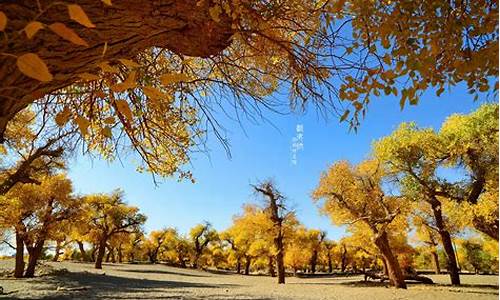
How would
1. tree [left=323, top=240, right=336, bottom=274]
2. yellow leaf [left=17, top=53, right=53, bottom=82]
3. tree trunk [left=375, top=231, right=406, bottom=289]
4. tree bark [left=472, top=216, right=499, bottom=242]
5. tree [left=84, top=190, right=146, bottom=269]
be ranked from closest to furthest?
yellow leaf [left=17, top=53, right=53, bottom=82] < tree bark [left=472, top=216, right=499, bottom=242] < tree trunk [left=375, top=231, right=406, bottom=289] < tree [left=84, top=190, right=146, bottom=269] < tree [left=323, top=240, right=336, bottom=274]

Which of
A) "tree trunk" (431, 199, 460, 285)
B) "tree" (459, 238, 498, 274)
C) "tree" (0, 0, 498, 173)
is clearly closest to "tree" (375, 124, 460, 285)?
"tree trunk" (431, 199, 460, 285)

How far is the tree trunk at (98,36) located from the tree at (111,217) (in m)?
39.8

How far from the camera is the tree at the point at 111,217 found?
132 feet

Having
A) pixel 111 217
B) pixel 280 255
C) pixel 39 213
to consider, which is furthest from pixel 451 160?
pixel 111 217

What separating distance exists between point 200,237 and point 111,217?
97.4 ft

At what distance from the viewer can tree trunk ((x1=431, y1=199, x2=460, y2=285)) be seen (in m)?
23.9

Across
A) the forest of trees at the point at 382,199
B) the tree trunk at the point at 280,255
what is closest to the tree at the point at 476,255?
the forest of trees at the point at 382,199

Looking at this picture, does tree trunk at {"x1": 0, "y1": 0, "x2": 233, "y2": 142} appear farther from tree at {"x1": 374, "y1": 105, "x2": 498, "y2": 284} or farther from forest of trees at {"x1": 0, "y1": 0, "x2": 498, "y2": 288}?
tree at {"x1": 374, "y1": 105, "x2": 498, "y2": 284}

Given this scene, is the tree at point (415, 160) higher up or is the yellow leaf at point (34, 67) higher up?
the tree at point (415, 160)

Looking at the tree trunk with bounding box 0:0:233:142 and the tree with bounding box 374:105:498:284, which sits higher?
the tree with bounding box 374:105:498:284

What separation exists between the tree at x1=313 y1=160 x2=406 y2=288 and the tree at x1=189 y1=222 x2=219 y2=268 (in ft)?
150

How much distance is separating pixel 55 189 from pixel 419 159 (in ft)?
75.4

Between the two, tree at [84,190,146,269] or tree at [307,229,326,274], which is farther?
tree at [307,229,326,274]

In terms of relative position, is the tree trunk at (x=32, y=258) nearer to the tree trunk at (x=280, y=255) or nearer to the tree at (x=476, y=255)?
the tree trunk at (x=280, y=255)
